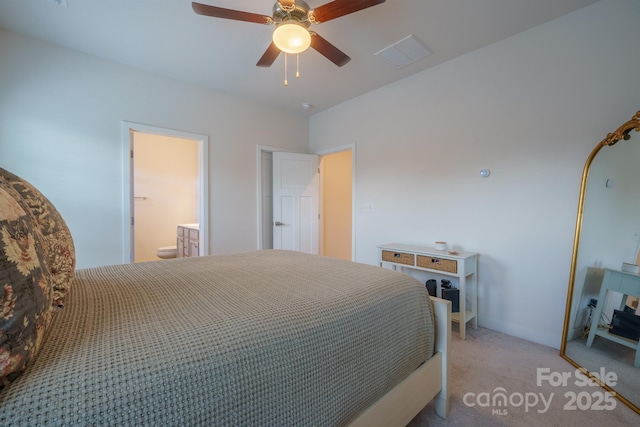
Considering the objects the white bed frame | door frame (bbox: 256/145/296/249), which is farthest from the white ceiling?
the white bed frame

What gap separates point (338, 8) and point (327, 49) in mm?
362

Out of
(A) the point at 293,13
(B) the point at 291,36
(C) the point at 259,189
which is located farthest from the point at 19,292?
(C) the point at 259,189

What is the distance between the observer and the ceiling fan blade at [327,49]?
1.84 metres

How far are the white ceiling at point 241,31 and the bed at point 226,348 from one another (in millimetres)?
1881

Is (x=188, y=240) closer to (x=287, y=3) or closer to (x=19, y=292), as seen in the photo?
(x=287, y=3)

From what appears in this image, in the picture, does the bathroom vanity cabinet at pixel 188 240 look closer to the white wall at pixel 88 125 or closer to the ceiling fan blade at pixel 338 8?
the white wall at pixel 88 125

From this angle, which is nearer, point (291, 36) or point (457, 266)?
point (291, 36)

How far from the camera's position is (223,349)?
699 mm

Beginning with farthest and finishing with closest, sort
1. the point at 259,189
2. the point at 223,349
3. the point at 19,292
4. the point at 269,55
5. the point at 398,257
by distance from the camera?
1. the point at 259,189
2. the point at 398,257
3. the point at 269,55
4. the point at 223,349
5. the point at 19,292

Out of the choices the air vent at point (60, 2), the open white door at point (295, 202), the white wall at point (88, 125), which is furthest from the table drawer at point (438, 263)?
the air vent at point (60, 2)

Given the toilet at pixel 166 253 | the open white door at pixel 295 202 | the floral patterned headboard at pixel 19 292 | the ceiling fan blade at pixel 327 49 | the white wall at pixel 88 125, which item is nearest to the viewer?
the floral patterned headboard at pixel 19 292

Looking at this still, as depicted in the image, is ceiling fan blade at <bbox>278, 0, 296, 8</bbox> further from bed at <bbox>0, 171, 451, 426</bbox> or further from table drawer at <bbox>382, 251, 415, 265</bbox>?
table drawer at <bbox>382, 251, 415, 265</bbox>

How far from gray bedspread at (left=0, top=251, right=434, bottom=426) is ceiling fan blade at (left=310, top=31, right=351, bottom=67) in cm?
165

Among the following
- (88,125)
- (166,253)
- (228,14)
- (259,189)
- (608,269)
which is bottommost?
(166,253)
